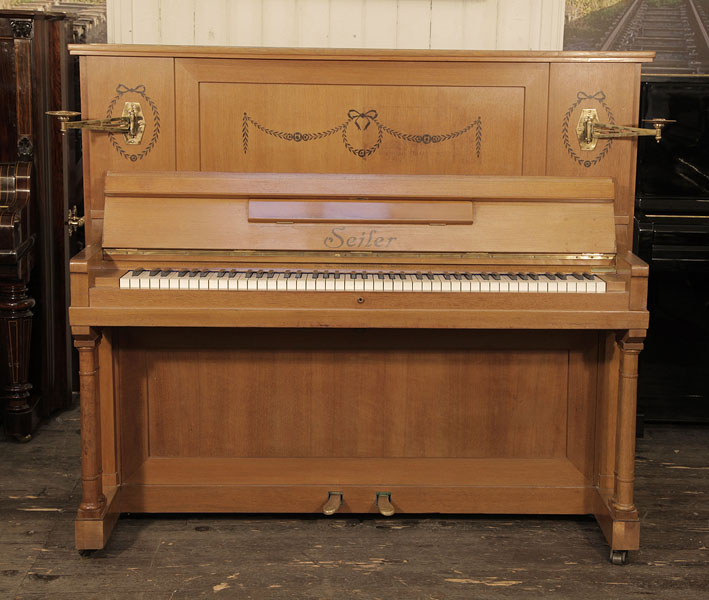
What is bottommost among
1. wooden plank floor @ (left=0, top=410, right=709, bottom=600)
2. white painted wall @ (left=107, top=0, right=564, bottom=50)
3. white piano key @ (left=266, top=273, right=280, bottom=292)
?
wooden plank floor @ (left=0, top=410, right=709, bottom=600)

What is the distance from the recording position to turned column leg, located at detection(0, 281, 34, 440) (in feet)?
11.8

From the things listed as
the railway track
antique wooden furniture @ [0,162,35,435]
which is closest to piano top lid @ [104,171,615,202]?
antique wooden furniture @ [0,162,35,435]

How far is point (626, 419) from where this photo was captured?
8.76 ft

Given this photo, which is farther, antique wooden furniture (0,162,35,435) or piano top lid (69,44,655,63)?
antique wooden furniture (0,162,35,435)

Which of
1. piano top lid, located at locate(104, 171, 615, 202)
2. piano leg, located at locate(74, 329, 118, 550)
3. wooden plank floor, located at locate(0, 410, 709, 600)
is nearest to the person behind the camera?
wooden plank floor, located at locate(0, 410, 709, 600)

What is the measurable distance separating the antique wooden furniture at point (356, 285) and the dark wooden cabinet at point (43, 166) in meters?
0.91

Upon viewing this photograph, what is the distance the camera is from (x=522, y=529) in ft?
9.58

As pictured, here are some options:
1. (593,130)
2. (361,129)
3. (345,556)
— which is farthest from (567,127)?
(345,556)

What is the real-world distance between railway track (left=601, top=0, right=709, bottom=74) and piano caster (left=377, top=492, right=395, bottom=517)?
2313 mm

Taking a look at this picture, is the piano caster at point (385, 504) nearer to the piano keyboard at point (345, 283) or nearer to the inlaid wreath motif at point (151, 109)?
the piano keyboard at point (345, 283)

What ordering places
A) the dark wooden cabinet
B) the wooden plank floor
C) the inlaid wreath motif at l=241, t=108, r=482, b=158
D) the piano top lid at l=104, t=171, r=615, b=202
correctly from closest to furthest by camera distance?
the wooden plank floor
the piano top lid at l=104, t=171, r=615, b=202
the inlaid wreath motif at l=241, t=108, r=482, b=158
the dark wooden cabinet

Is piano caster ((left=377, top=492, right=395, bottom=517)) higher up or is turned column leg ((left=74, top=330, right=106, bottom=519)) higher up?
turned column leg ((left=74, top=330, right=106, bottom=519))

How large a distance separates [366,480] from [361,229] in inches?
32.0

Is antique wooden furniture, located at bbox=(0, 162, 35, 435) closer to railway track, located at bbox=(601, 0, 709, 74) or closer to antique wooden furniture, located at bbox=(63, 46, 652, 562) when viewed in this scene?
antique wooden furniture, located at bbox=(63, 46, 652, 562)
